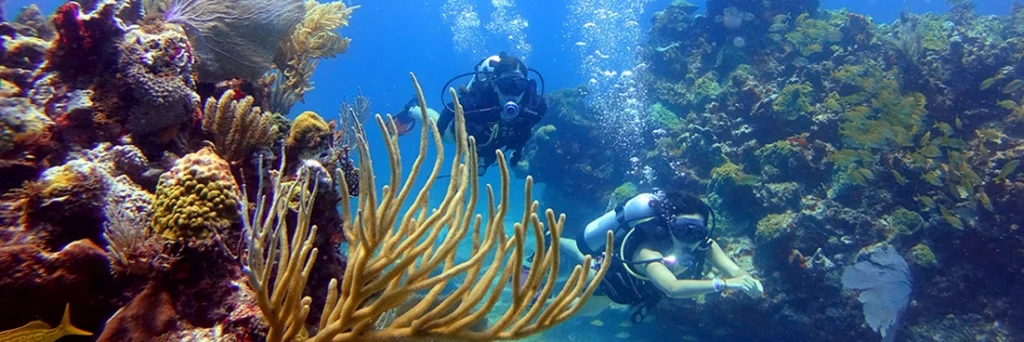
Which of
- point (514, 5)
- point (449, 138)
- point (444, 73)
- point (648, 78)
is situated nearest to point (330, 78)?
point (444, 73)

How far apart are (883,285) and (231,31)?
1014 cm

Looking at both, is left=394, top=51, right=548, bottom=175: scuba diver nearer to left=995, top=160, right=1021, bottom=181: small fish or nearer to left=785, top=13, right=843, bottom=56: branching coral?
left=995, top=160, right=1021, bottom=181: small fish

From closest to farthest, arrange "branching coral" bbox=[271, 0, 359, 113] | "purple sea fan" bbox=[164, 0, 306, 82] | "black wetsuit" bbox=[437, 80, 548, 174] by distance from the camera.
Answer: "purple sea fan" bbox=[164, 0, 306, 82]
"branching coral" bbox=[271, 0, 359, 113]
"black wetsuit" bbox=[437, 80, 548, 174]

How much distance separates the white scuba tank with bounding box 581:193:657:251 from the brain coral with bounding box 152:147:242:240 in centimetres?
567

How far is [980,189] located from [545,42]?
91445 millimetres

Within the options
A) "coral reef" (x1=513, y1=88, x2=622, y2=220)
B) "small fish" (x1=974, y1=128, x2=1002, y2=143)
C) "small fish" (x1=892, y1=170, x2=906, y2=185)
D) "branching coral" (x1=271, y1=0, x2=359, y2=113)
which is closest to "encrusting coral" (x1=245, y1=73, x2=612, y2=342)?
"branching coral" (x1=271, y1=0, x2=359, y2=113)

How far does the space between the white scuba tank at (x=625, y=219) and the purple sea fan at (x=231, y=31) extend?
5134 mm

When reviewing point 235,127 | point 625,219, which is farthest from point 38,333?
point 625,219

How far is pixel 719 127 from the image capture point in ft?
40.2

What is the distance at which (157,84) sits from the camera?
9.32 ft

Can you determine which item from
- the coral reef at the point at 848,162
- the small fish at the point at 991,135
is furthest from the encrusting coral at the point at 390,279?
the small fish at the point at 991,135

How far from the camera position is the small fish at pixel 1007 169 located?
793 cm

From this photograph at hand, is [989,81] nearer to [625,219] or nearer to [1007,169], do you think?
[1007,169]

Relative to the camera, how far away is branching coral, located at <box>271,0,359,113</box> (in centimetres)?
481
